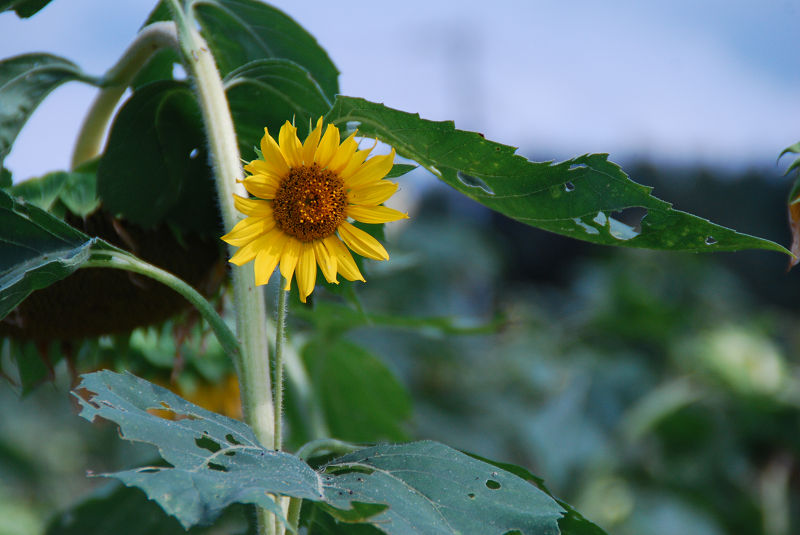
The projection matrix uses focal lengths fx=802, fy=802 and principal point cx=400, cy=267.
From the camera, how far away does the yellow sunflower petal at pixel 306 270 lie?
0.46 metres

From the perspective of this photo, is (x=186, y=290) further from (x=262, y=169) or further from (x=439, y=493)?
(x=439, y=493)

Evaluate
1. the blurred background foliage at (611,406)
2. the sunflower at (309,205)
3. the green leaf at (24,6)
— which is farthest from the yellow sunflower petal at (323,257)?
the blurred background foliage at (611,406)

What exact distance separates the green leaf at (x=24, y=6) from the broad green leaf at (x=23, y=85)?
47 millimetres

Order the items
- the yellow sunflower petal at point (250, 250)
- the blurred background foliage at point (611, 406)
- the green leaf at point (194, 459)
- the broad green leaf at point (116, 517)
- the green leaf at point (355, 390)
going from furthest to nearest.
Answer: the blurred background foliage at point (611, 406), the green leaf at point (355, 390), the broad green leaf at point (116, 517), the yellow sunflower petal at point (250, 250), the green leaf at point (194, 459)

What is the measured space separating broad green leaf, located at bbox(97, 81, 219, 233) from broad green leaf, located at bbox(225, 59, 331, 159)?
39 mm

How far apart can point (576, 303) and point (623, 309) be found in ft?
4.17

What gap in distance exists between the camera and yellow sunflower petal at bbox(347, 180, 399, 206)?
0.48 meters

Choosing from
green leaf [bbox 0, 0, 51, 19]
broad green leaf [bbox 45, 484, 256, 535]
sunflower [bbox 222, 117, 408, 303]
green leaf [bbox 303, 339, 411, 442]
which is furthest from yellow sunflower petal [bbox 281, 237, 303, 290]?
green leaf [bbox 303, 339, 411, 442]

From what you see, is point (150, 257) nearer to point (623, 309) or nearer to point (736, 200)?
point (623, 309)

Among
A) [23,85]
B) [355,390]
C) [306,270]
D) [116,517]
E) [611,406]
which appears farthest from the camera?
[611,406]

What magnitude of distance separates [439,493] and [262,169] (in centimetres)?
21

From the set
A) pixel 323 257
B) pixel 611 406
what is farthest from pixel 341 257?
pixel 611 406

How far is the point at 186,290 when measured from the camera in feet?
1.57

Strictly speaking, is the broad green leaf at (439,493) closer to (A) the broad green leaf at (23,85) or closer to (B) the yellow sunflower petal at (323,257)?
(B) the yellow sunflower petal at (323,257)
